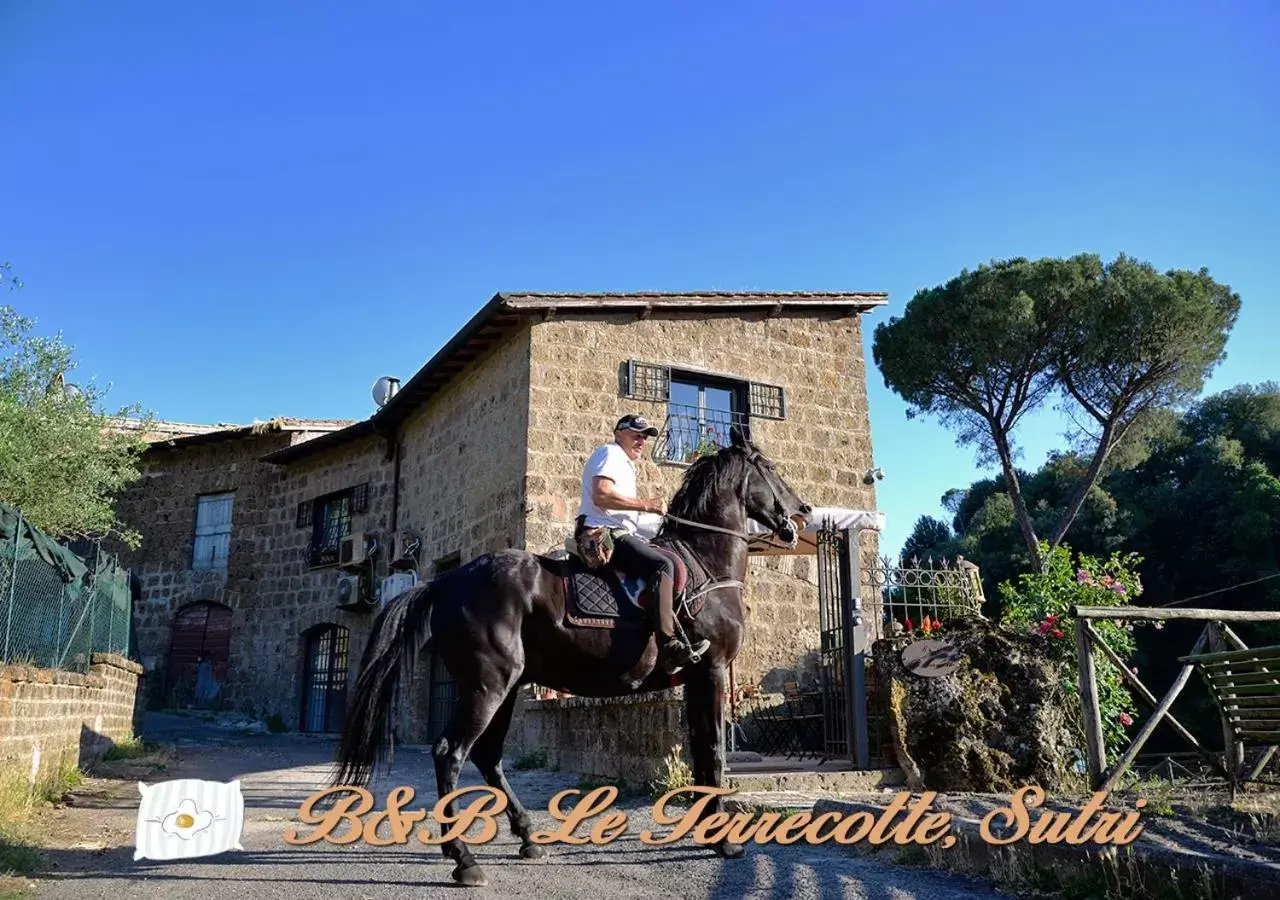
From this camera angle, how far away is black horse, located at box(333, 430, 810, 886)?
5.16 meters

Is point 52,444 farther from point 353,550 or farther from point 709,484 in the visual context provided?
point 709,484

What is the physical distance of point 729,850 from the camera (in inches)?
202

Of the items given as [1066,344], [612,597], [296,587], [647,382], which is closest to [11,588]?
[612,597]

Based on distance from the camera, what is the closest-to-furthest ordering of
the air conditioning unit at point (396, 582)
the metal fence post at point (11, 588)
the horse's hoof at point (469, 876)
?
the horse's hoof at point (469, 876) < the metal fence post at point (11, 588) < the air conditioning unit at point (396, 582)

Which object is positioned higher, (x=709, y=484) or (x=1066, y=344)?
(x=1066, y=344)

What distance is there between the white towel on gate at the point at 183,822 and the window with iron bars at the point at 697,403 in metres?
8.60

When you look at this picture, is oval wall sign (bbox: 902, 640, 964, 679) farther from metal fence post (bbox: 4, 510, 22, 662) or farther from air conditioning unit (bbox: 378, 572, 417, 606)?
air conditioning unit (bbox: 378, 572, 417, 606)

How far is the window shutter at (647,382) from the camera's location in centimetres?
1354

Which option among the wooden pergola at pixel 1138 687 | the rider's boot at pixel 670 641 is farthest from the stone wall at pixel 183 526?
the wooden pergola at pixel 1138 687

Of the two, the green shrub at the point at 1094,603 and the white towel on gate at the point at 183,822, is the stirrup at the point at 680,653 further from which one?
the green shrub at the point at 1094,603

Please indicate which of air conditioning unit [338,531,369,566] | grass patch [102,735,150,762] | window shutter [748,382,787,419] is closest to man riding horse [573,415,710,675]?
grass patch [102,735,150,762]

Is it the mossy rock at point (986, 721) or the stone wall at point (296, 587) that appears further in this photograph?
the stone wall at point (296, 587)

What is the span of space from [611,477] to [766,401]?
8.97m

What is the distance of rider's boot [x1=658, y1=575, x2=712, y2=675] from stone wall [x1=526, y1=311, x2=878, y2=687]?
6.80 m
